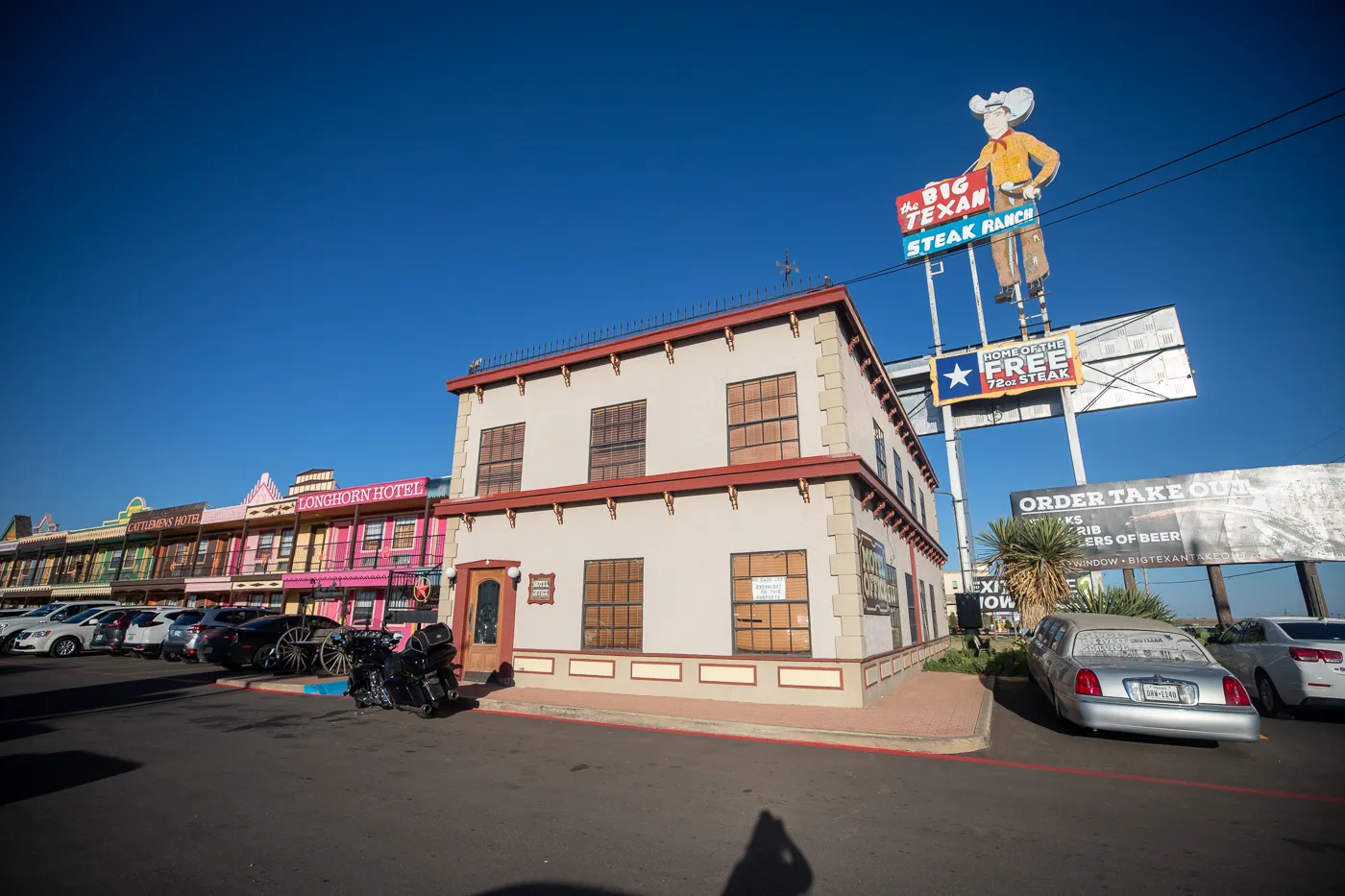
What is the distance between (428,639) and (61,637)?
63.1 ft

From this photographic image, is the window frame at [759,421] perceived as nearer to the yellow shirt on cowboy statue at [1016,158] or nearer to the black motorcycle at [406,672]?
the black motorcycle at [406,672]

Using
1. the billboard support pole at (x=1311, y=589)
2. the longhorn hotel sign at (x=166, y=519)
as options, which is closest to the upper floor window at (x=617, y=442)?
the billboard support pole at (x=1311, y=589)

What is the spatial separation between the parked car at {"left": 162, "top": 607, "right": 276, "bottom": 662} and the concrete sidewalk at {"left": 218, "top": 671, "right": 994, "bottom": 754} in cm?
314

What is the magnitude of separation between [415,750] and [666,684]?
201 inches

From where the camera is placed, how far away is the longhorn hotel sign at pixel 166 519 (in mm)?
32188

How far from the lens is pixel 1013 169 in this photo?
28703 millimetres

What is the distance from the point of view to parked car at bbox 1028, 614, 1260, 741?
6.60 meters

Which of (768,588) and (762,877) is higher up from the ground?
(768,588)

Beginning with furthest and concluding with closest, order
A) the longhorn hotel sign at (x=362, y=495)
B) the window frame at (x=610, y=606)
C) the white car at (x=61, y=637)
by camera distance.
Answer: the longhorn hotel sign at (x=362, y=495) < the white car at (x=61, y=637) < the window frame at (x=610, y=606)

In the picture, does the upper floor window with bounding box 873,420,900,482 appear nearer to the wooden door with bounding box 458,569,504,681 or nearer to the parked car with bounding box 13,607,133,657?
the wooden door with bounding box 458,569,504,681

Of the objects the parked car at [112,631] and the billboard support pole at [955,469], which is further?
the billboard support pole at [955,469]

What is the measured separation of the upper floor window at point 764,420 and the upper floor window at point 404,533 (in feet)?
60.7

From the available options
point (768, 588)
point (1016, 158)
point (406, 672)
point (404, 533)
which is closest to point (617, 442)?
point (768, 588)

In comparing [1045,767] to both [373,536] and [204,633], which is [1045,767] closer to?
[204,633]
